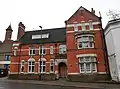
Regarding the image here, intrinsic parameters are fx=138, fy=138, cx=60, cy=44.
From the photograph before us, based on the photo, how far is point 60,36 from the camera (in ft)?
102

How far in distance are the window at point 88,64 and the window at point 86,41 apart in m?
2.12

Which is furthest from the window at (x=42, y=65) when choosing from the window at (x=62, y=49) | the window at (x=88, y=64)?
the window at (x=88, y=64)

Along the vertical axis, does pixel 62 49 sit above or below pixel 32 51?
above

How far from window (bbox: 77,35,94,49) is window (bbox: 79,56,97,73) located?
2123 mm

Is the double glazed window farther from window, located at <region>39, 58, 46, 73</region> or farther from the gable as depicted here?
the gable

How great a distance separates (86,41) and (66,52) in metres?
5.41

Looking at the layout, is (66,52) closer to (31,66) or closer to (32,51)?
(32,51)

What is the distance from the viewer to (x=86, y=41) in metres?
23.8

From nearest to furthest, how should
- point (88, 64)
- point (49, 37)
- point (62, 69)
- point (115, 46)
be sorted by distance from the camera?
1. point (115, 46)
2. point (88, 64)
3. point (62, 69)
4. point (49, 37)

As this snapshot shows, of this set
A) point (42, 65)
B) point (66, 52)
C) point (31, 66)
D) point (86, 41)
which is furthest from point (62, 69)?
point (86, 41)

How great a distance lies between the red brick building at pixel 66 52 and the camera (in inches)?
906

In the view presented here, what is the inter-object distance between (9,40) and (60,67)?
2728cm

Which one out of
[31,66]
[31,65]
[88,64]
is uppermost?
[31,65]

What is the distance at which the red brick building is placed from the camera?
75.5 ft
